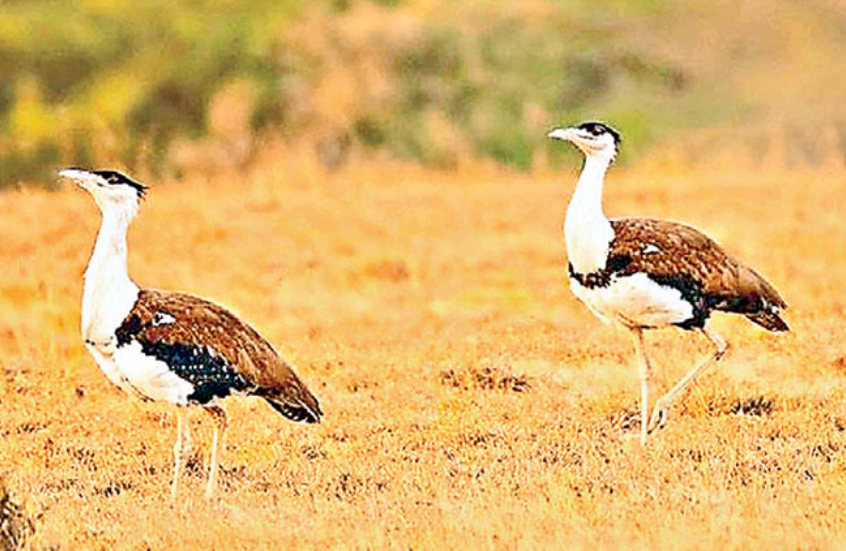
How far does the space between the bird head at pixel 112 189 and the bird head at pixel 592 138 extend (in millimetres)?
2447

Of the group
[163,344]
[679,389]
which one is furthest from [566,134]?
[163,344]

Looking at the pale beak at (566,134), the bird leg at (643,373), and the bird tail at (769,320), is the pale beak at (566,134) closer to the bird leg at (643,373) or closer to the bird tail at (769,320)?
the bird leg at (643,373)

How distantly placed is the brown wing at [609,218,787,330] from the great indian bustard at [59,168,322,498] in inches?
80.6

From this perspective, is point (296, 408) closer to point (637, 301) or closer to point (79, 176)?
point (79, 176)

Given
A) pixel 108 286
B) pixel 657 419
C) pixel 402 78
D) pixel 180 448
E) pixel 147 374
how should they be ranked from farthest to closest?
pixel 402 78
pixel 657 419
pixel 180 448
pixel 108 286
pixel 147 374

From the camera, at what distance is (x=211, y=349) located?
869 cm

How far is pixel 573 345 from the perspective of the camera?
42.1 feet

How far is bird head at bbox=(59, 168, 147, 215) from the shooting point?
8.66 metres

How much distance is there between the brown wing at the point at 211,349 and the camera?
8539 millimetres

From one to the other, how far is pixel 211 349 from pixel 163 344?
0.27 m

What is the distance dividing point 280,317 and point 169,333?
20.9 ft

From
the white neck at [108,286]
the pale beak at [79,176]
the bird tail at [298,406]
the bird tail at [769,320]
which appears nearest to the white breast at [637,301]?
the bird tail at [769,320]

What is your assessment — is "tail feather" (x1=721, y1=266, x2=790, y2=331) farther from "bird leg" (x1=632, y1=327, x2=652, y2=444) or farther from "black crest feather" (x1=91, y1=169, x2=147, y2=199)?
"black crest feather" (x1=91, y1=169, x2=147, y2=199)

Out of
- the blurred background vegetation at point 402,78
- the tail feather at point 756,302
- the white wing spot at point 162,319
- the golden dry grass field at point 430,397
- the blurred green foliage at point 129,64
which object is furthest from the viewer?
the blurred green foliage at point 129,64
